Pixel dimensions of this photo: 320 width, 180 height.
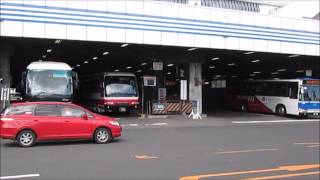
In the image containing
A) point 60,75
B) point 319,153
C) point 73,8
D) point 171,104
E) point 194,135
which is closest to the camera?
point 319,153

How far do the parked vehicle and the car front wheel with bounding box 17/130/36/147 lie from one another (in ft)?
33.1

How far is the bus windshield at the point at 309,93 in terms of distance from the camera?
36.7 m

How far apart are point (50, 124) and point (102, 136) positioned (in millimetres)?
1968

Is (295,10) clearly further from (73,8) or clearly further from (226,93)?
(73,8)

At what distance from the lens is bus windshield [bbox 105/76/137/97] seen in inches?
1328

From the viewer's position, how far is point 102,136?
17.9 m

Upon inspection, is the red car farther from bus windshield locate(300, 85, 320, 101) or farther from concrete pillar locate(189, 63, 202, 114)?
bus windshield locate(300, 85, 320, 101)

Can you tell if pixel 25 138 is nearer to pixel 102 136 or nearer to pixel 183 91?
pixel 102 136

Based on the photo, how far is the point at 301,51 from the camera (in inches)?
1471

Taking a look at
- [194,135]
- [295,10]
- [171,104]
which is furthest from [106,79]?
[295,10]

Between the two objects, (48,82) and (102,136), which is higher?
(48,82)

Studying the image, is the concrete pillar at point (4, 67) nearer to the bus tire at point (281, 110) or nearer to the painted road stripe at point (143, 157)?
the painted road stripe at point (143, 157)

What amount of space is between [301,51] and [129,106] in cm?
1379

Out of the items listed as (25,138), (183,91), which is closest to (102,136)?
(25,138)
